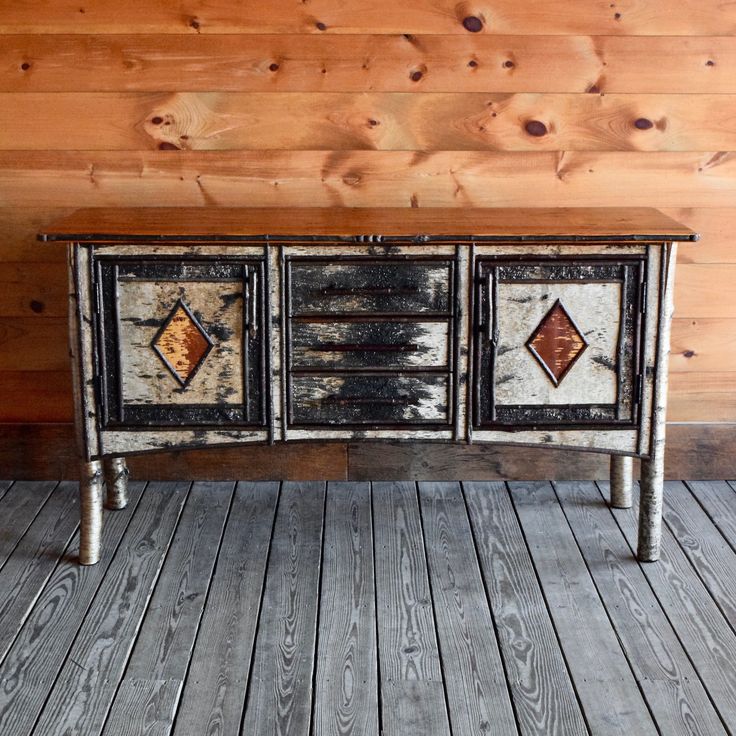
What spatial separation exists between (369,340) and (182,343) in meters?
0.45

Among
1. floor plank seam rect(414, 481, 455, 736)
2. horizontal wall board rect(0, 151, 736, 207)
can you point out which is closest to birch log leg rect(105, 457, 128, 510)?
horizontal wall board rect(0, 151, 736, 207)

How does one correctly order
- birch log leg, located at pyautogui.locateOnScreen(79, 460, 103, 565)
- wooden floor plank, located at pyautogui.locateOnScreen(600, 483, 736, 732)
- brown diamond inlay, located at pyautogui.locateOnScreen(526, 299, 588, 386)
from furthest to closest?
1. birch log leg, located at pyautogui.locateOnScreen(79, 460, 103, 565)
2. brown diamond inlay, located at pyautogui.locateOnScreen(526, 299, 588, 386)
3. wooden floor plank, located at pyautogui.locateOnScreen(600, 483, 736, 732)

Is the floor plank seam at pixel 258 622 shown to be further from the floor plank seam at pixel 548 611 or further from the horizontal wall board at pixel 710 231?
the horizontal wall board at pixel 710 231

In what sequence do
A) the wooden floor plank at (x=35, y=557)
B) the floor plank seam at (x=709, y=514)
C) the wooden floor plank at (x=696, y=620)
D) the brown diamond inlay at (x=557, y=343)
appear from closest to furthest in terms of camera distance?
the wooden floor plank at (x=696, y=620) → the wooden floor plank at (x=35, y=557) → the brown diamond inlay at (x=557, y=343) → the floor plank seam at (x=709, y=514)

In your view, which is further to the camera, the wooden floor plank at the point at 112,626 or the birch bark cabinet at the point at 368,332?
the birch bark cabinet at the point at 368,332

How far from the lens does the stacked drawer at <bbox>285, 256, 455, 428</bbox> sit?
2332 millimetres

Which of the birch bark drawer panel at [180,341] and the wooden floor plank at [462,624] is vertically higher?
the birch bark drawer panel at [180,341]

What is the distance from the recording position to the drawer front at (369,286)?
7.63 feet

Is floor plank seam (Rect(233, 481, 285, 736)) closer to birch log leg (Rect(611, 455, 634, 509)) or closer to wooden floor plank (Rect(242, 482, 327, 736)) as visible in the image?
wooden floor plank (Rect(242, 482, 327, 736))

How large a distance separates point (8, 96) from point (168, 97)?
0.44 m

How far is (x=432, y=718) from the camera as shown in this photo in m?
1.89

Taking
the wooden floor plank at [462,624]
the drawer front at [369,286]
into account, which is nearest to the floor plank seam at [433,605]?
the wooden floor plank at [462,624]

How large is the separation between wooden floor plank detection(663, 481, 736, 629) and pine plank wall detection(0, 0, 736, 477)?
55 cm

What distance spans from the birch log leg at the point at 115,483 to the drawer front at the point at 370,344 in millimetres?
703
